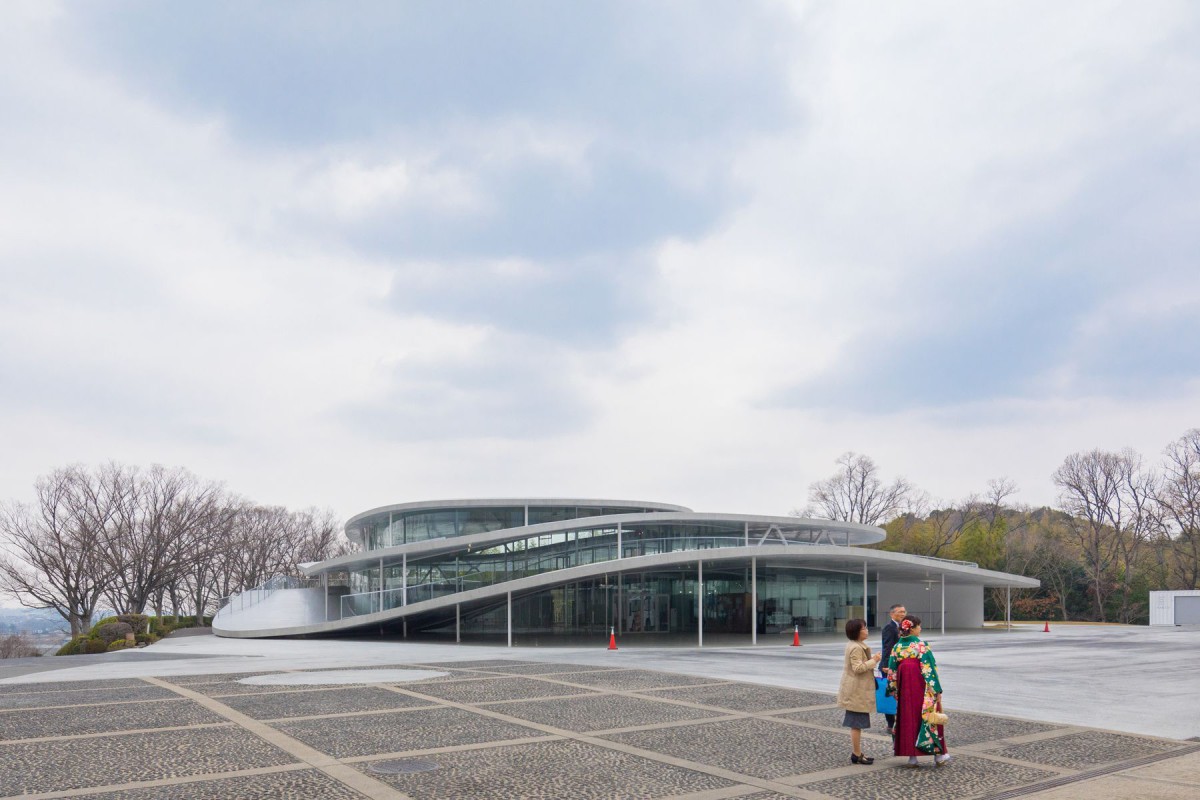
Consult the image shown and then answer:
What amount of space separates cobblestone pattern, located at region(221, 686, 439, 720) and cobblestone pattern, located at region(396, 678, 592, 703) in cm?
69

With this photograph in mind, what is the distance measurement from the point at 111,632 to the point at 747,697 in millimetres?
31129

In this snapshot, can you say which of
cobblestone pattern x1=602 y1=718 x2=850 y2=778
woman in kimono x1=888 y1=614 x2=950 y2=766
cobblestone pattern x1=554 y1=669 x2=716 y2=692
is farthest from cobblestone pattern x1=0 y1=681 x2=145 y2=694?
woman in kimono x1=888 y1=614 x2=950 y2=766

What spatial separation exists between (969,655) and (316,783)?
70.3 ft

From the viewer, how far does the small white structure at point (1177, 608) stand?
49469 millimetres

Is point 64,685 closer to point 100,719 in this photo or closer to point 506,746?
point 100,719

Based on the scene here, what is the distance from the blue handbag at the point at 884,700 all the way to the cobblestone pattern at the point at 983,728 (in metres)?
1.91

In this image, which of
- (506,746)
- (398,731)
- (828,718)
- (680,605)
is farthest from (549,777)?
(680,605)

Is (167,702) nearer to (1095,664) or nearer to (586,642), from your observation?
(586,642)

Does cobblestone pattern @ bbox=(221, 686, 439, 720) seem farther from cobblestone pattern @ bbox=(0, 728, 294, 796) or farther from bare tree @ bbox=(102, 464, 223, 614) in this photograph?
bare tree @ bbox=(102, 464, 223, 614)

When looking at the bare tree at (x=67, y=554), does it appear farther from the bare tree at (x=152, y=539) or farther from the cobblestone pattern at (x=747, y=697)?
the cobblestone pattern at (x=747, y=697)

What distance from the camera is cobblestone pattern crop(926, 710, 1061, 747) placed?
10.9 m

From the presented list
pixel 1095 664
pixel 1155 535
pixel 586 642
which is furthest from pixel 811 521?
pixel 1155 535

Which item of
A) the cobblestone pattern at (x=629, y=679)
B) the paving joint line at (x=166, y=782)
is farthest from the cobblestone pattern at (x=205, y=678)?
the paving joint line at (x=166, y=782)

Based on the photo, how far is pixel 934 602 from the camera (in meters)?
46.0
